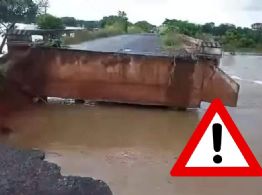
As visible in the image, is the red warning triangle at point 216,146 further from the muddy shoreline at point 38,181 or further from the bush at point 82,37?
the bush at point 82,37

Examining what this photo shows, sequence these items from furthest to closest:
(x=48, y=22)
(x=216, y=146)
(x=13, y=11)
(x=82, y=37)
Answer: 1. (x=82, y=37)
2. (x=48, y=22)
3. (x=13, y=11)
4. (x=216, y=146)

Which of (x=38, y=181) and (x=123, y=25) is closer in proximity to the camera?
(x=38, y=181)

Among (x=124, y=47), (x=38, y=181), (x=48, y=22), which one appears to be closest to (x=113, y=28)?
(x=48, y=22)

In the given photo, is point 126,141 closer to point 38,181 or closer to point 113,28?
point 38,181

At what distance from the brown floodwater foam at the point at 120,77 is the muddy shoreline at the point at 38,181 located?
5.20 m

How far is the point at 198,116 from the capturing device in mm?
11016

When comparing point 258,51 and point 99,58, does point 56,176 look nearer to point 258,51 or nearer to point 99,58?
point 99,58

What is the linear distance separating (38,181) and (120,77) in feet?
20.2

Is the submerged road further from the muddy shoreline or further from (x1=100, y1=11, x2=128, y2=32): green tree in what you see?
(x1=100, y1=11, x2=128, y2=32): green tree

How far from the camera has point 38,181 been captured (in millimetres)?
5426

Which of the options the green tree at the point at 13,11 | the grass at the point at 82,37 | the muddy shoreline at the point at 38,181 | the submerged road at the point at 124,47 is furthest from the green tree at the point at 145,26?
the muddy shoreline at the point at 38,181

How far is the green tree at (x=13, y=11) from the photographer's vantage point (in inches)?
615

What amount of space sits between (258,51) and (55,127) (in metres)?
47.5

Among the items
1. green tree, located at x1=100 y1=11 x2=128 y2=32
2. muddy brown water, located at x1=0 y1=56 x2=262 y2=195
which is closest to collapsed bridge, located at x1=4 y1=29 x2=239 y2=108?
muddy brown water, located at x1=0 y1=56 x2=262 y2=195
